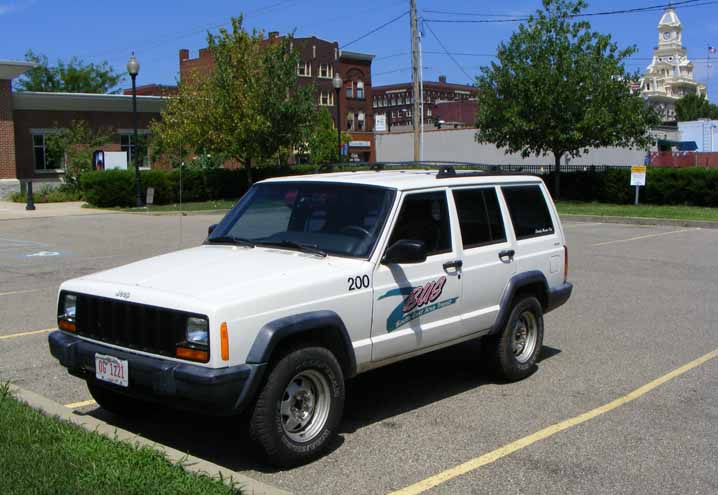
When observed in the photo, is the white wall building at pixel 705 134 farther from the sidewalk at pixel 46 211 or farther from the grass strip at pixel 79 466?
the grass strip at pixel 79 466

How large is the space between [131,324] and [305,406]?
122 centimetres

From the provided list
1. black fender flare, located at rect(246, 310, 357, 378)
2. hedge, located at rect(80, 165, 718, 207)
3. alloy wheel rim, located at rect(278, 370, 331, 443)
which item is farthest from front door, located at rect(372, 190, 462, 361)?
hedge, located at rect(80, 165, 718, 207)

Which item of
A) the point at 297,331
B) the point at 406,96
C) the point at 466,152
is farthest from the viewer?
the point at 406,96

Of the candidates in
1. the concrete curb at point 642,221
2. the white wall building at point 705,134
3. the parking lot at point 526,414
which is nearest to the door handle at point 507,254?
the parking lot at point 526,414

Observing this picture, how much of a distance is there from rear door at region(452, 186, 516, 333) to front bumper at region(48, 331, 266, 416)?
2.25 meters

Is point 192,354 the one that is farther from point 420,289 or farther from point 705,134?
point 705,134

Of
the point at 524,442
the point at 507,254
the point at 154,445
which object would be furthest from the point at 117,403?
the point at 507,254

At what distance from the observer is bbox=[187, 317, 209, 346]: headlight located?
15.1 feet

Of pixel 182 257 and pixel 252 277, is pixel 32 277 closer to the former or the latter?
pixel 182 257

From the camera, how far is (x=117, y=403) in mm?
5734

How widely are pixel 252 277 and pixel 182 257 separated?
101cm

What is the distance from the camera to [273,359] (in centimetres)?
487

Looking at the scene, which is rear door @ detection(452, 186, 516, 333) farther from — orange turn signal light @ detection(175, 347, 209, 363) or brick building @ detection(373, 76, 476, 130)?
brick building @ detection(373, 76, 476, 130)

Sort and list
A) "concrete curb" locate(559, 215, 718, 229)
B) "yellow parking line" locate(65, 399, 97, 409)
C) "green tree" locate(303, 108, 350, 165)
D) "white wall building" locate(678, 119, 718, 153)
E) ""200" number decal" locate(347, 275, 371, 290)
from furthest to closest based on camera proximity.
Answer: "white wall building" locate(678, 119, 718, 153)
"green tree" locate(303, 108, 350, 165)
"concrete curb" locate(559, 215, 718, 229)
"yellow parking line" locate(65, 399, 97, 409)
""200" number decal" locate(347, 275, 371, 290)
